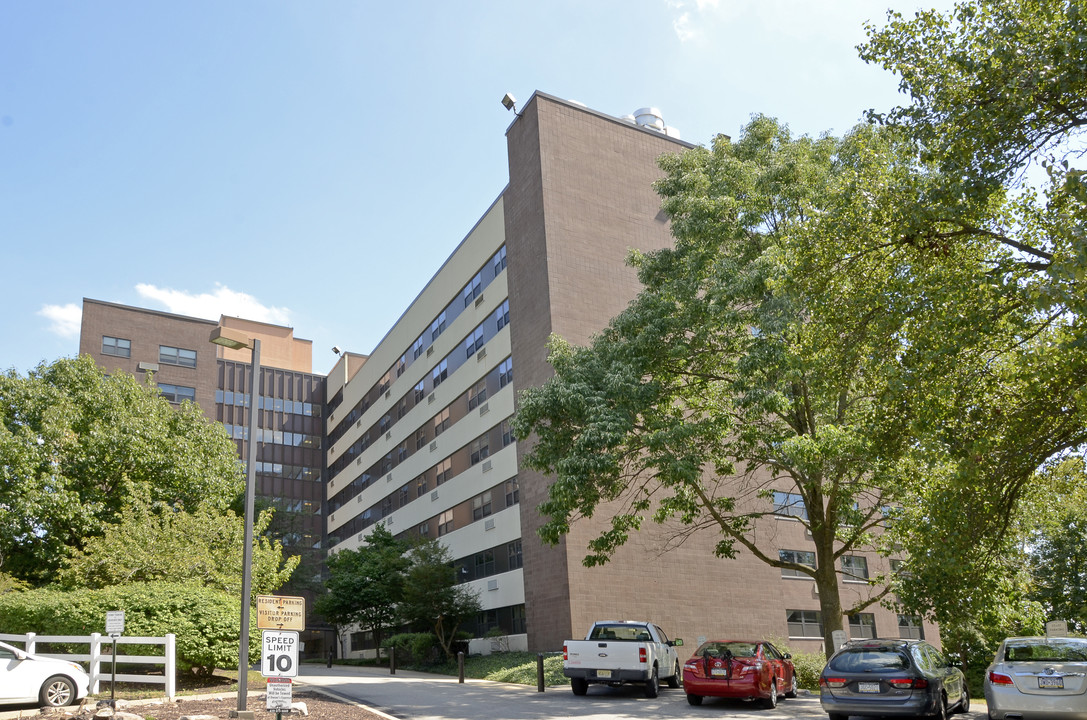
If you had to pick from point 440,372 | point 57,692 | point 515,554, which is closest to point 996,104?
point 57,692

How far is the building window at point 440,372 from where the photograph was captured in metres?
41.9

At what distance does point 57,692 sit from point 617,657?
10673mm

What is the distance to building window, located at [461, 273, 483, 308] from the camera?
38.8 meters

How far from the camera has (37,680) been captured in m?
14.3

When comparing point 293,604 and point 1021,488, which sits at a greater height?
point 1021,488

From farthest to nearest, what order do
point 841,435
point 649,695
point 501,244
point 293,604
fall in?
point 501,244 < point 649,695 < point 841,435 < point 293,604

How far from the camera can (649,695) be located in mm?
18562

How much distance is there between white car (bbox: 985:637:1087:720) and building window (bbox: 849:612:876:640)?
22.2 m

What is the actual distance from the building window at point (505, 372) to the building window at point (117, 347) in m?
31.6

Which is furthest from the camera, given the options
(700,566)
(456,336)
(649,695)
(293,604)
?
(456,336)

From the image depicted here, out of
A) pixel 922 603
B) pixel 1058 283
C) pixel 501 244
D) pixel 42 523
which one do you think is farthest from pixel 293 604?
pixel 501 244

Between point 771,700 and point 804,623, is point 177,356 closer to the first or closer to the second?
point 804,623

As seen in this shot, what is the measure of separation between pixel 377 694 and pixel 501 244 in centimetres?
2114

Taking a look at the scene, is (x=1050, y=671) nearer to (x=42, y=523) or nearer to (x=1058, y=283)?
(x=1058, y=283)
